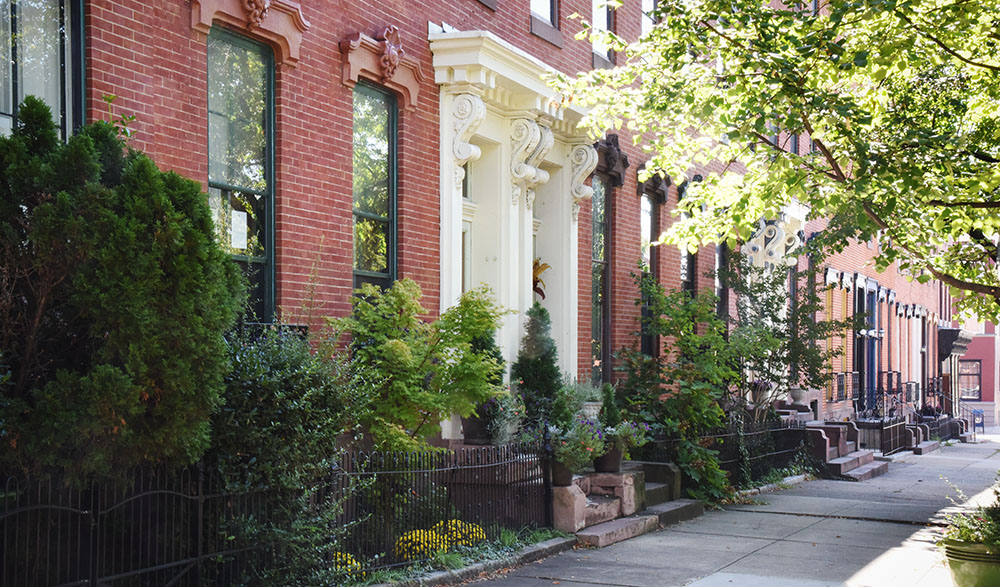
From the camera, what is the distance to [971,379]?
170ft

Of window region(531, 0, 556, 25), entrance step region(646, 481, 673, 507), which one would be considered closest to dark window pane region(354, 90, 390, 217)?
window region(531, 0, 556, 25)

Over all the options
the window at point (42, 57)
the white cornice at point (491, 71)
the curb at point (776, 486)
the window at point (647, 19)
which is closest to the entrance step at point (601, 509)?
the curb at point (776, 486)

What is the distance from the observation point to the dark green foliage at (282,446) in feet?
20.9

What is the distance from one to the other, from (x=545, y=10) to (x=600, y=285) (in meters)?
3.85

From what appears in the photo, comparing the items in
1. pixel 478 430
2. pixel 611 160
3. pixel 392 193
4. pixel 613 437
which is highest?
pixel 611 160

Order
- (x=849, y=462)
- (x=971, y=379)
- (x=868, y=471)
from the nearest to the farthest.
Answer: (x=849, y=462), (x=868, y=471), (x=971, y=379)

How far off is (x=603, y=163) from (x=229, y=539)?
31.2 feet

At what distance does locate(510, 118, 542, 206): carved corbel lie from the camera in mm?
12133

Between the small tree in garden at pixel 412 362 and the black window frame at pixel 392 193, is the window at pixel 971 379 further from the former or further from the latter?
the small tree in garden at pixel 412 362

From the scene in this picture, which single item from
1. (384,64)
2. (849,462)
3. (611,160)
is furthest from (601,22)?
(849,462)

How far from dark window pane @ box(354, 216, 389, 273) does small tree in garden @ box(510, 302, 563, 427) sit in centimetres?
242

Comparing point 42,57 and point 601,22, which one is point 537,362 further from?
point 42,57

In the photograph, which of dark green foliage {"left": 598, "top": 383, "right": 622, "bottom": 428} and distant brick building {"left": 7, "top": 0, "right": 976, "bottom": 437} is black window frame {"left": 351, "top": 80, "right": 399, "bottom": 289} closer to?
distant brick building {"left": 7, "top": 0, "right": 976, "bottom": 437}

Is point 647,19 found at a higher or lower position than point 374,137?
higher
